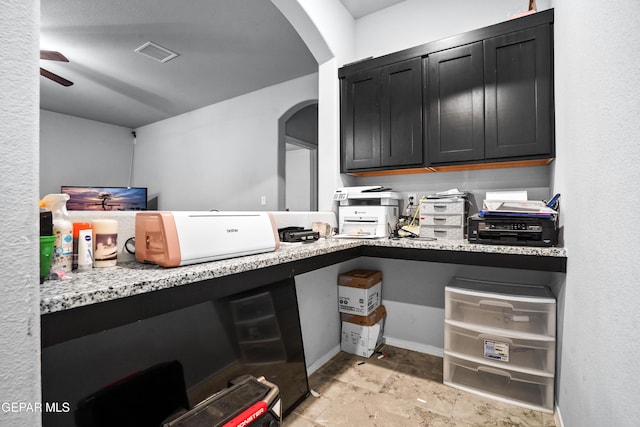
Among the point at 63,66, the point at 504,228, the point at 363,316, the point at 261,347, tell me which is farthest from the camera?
the point at 63,66

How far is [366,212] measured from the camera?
2268mm

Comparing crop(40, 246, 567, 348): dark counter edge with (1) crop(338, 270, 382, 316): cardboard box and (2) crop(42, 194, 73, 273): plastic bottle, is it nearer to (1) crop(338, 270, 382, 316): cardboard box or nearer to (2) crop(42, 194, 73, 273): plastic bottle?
(2) crop(42, 194, 73, 273): plastic bottle

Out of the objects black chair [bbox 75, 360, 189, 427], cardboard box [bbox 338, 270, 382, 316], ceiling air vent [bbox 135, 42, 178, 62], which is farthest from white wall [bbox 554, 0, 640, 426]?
ceiling air vent [bbox 135, 42, 178, 62]

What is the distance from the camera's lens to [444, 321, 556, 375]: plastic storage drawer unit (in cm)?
166

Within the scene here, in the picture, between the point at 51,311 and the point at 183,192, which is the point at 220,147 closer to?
the point at 183,192

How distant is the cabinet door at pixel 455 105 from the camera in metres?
2.03

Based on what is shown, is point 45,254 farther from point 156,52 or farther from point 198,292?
point 156,52

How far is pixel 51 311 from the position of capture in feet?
2.13

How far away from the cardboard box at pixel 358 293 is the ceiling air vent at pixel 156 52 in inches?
122

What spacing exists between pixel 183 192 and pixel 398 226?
4.07 metres

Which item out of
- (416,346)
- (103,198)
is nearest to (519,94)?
(416,346)

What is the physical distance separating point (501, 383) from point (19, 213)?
2274mm

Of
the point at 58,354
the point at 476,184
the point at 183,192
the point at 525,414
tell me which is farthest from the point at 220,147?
the point at 525,414

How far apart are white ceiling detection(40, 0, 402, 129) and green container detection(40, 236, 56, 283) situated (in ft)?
8.22
